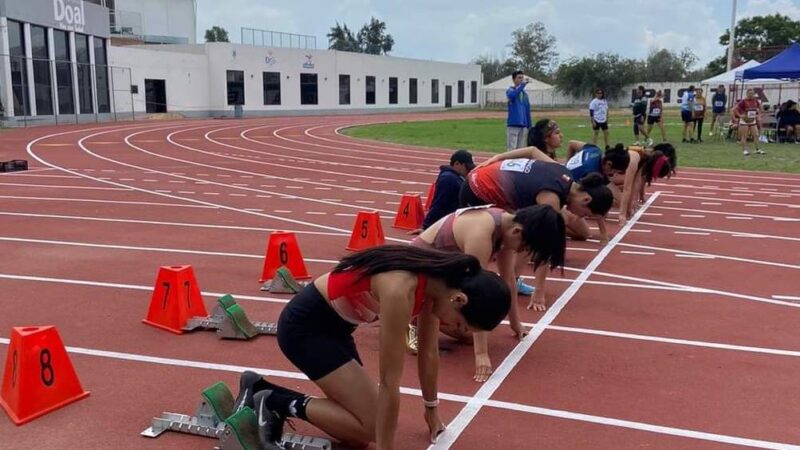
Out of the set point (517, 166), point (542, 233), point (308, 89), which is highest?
point (308, 89)

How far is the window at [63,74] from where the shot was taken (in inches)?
1307

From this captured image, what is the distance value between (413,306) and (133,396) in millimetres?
2272

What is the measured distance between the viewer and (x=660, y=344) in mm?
5215

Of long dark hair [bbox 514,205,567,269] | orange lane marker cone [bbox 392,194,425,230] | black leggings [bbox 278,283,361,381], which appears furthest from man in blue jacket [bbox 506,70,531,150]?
black leggings [bbox 278,283,361,381]

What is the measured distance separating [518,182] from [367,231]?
306 centimetres

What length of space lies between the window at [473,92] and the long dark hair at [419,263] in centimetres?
7503

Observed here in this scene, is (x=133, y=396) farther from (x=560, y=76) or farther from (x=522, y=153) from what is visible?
(x=560, y=76)

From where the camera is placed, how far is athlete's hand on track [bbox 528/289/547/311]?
19.7ft

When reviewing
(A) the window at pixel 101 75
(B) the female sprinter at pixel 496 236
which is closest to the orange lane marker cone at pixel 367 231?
(B) the female sprinter at pixel 496 236

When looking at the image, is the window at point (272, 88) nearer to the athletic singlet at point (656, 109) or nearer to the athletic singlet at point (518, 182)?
the athletic singlet at point (656, 109)

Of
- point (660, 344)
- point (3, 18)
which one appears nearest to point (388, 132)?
point (3, 18)

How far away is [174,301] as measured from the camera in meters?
5.45

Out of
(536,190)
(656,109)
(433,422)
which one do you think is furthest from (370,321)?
(656,109)

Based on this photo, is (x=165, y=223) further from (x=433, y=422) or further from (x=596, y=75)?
(x=596, y=75)
